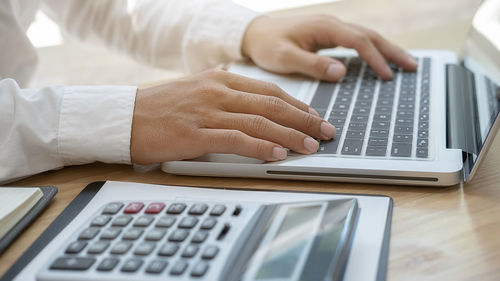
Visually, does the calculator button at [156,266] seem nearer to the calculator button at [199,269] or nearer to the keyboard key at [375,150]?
the calculator button at [199,269]

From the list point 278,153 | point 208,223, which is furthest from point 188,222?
point 278,153

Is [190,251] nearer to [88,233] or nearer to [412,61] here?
[88,233]

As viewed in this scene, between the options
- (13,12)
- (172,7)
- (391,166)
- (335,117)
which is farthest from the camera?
(172,7)

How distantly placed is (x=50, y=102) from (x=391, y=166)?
363 mm

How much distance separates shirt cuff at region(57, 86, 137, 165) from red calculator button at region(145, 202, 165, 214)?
0.42ft

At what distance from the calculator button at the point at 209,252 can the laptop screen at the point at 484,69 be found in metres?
0.26

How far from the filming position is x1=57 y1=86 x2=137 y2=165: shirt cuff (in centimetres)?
58

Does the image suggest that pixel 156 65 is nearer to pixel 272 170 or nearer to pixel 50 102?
pixel 50 102

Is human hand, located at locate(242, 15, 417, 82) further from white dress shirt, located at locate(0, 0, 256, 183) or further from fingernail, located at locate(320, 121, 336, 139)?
fingernail, located at locate(320, 121, 336, 139)

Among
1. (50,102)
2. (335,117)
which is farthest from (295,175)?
(50,102)

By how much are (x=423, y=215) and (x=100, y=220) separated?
27cm

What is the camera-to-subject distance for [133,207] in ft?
1.51

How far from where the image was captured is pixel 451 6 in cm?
270

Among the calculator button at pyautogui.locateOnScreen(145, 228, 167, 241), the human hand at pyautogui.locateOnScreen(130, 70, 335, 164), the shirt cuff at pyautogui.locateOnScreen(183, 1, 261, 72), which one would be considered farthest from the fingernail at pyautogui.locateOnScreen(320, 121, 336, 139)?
the shirt cuff at pyautogui.locateOnScreen(183, 1, 261, 72)
